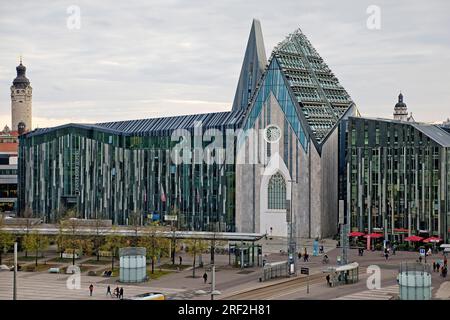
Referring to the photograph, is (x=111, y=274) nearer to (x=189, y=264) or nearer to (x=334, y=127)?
(x=189, y=264)

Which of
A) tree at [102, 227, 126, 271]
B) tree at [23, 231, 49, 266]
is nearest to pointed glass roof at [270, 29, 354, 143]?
tree at [102, 227, 126, 271]

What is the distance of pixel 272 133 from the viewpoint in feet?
354

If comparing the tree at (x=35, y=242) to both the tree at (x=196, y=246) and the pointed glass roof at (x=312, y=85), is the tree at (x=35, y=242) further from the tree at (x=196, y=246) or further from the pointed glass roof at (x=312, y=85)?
the pointed glass roof at (x=312, y=85)

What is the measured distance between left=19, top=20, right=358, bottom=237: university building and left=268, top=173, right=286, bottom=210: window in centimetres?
15

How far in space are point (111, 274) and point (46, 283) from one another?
24.6 feet

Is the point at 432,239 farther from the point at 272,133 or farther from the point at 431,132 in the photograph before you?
the point at 272,133

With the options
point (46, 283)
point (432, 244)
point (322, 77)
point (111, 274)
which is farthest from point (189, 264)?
point (322, 77)

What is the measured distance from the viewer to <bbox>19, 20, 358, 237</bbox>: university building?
106500 mm

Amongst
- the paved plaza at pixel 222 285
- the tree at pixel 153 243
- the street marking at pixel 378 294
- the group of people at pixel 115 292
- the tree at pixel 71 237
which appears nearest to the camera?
the street marking at pixel 378 294

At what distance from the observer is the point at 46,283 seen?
67562 mm

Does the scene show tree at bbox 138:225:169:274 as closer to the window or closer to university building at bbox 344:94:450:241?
the window

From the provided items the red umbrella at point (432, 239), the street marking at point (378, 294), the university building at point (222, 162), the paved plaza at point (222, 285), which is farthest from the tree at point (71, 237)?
Result: the red umbrella at point (432, 239)

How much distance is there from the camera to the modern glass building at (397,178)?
302ft

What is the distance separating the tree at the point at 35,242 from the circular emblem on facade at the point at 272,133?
37.1 meters
